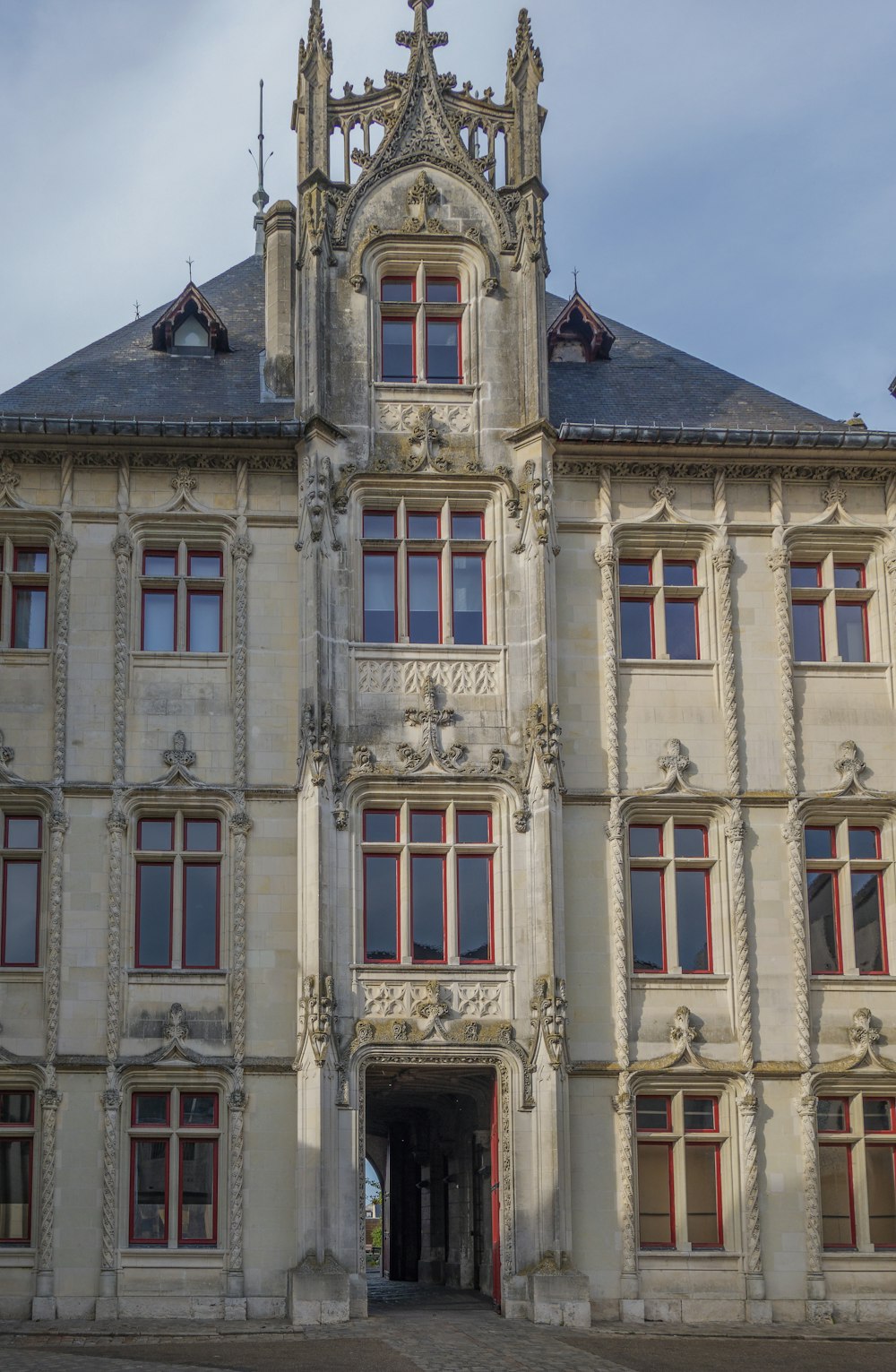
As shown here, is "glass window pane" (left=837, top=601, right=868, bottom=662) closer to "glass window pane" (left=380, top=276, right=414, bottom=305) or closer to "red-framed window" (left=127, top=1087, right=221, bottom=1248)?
"glass window pane" (left=380, top=276, right=414, bottom=305)

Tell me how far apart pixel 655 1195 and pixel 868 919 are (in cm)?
546

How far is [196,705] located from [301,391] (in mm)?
5400

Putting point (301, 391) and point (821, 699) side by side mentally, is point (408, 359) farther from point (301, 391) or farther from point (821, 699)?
point (821, 699)

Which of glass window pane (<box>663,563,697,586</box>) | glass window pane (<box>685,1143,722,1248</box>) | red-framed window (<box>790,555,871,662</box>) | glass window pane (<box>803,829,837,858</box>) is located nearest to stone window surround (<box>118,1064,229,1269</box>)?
glass window pane (<box>685,1143,722,1248</box>)

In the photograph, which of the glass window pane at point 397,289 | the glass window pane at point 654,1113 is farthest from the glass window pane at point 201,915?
the glass window pane at point 397,289

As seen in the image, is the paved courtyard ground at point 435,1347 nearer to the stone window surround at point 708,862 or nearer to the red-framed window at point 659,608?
the stone window surround at point 708,862

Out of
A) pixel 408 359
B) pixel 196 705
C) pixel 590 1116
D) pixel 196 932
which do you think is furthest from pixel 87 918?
pixel 408 359

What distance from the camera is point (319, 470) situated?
29.1 m

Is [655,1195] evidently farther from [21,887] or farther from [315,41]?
[315,41]

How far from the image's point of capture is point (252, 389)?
31578mm

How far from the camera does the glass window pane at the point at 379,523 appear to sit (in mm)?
29719

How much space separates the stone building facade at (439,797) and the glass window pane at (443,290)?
0.27 metres

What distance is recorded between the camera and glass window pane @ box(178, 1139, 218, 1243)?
88.3 ft

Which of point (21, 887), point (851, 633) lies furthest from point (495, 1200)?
point (851, 633)
